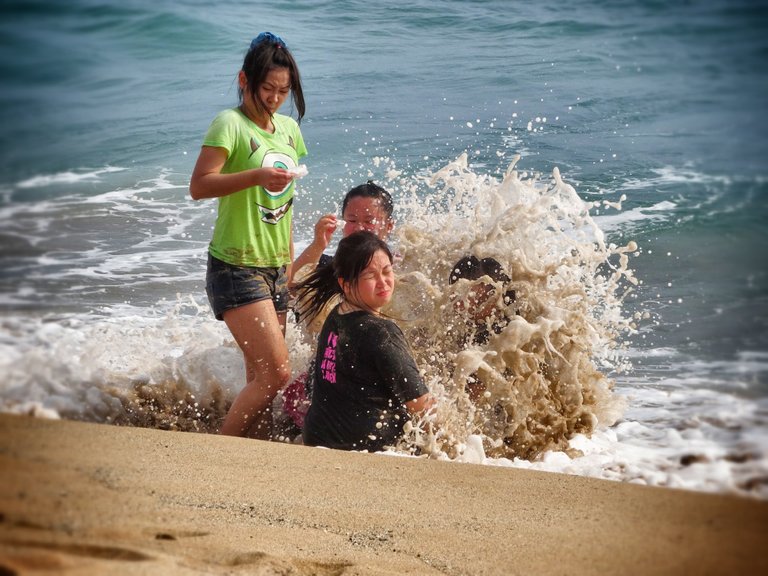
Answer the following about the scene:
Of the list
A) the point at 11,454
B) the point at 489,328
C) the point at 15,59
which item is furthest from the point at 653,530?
the point at 489,328

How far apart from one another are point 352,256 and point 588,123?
13.6 feet

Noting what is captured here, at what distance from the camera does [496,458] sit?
2.50 m

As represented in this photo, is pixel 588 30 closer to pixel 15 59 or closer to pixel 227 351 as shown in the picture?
pixel 227 351

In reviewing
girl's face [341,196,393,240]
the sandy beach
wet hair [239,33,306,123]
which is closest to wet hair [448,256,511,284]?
girl's face [341,196,393,240]

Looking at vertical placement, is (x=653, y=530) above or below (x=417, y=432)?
above

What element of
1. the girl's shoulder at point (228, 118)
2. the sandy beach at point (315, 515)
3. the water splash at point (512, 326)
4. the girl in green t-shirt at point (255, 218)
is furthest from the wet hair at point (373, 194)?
the sandy beach at point (315, 515)

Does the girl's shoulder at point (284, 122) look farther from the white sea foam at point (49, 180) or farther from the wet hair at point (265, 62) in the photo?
the white sea foam at point (49, 180)

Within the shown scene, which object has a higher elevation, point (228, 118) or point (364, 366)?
point (228, 118)

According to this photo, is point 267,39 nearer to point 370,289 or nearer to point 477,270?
point 370,289

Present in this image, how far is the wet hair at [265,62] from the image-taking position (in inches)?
95.0

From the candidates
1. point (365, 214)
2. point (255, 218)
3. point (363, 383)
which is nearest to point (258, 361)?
point (255, 218)

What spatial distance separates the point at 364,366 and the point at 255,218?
628 mm

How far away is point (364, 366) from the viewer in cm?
216

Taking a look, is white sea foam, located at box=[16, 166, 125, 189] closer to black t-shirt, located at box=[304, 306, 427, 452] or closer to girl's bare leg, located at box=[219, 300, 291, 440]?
black t-shirt, located at box=[304, 306, 427, 452]
